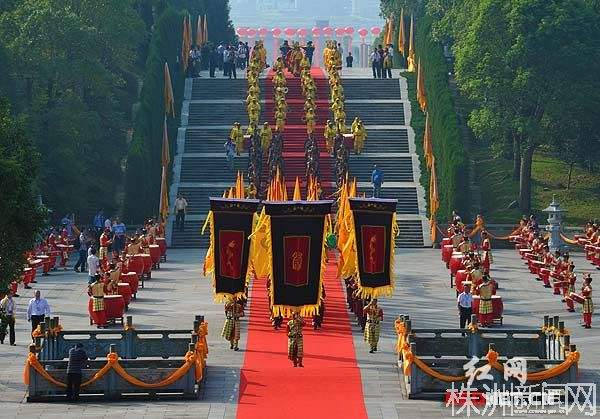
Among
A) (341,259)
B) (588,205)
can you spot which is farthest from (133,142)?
(341,259)

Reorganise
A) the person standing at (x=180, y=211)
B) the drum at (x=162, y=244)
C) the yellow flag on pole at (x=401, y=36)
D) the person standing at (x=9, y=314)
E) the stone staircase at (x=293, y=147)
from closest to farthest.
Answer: the person standing at (x=9, y=314)
the drum at (x=162, y=244)
the person standing at (x=180, y=211)
the stone staircase at (x=293, y=147)
the yellow flag on pole at (x=401, y=36)

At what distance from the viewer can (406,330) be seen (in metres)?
40.8

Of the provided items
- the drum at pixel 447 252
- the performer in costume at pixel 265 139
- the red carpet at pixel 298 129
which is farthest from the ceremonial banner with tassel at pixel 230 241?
the performer in costume at pixel 265 139

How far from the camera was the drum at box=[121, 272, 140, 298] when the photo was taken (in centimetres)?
5297

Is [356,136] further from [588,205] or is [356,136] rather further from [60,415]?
[60,415]

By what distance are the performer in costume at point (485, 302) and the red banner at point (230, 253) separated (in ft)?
21.1

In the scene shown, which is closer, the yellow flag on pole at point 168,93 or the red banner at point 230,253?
the red banner at point 230,253

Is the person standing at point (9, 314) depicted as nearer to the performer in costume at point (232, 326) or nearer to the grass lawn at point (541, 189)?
the performer in costume at point (232, 326)

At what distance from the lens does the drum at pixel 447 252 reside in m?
60.9

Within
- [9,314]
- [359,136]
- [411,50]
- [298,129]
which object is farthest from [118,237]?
[411,50]

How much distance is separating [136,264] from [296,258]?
14.8m

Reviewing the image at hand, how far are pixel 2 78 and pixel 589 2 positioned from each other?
23235 millimetres

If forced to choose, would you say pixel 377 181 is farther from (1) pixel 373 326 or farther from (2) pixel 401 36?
(1) pixel 373 326

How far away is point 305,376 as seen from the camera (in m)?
40.2
